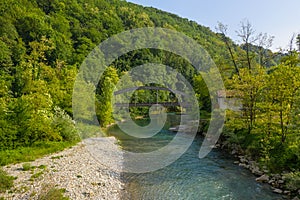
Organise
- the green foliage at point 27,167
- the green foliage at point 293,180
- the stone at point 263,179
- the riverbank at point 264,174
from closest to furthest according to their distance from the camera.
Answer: the green foliage at point 293,180
the riverbank at point 264,174
the green foliage at point 27,167
the stone at point 263,179

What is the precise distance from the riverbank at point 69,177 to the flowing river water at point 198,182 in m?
0.83

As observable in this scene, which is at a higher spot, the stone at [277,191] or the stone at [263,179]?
the stone at [263,179]

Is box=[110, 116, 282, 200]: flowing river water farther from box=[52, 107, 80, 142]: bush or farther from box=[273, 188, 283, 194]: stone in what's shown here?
box=[52, 107, 80, 142]: bush

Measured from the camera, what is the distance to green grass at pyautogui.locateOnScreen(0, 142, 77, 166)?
36.7 feet

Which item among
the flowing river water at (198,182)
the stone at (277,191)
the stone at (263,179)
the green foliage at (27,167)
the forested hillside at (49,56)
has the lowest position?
the flowing river water at (198,182)

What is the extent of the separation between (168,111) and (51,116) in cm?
3378

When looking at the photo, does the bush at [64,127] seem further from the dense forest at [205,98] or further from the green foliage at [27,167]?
the green foliage at [27,167]

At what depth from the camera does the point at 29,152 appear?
12609mm

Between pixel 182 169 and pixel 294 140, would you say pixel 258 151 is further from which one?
pixel 182 169

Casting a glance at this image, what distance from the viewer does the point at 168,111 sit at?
160 feet

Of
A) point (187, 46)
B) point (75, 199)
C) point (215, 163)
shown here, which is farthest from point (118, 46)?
point (75, 199)

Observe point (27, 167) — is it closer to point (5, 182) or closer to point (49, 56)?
point (5, 182)

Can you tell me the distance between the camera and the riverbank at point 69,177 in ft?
27.5

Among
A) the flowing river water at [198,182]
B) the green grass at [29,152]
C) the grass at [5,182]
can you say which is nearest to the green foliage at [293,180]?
the flowing river water at [198,182]
